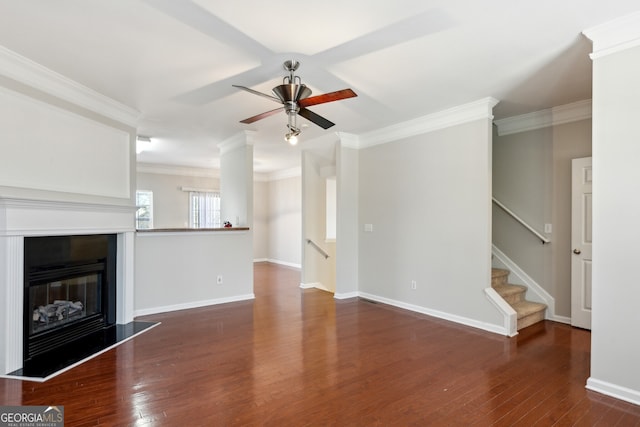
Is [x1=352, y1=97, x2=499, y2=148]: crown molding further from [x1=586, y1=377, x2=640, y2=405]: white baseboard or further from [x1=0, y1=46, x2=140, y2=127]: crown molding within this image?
[x1=0, y1=46, x2=140, y2=127]: crown molding

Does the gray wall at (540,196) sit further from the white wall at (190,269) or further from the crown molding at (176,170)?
the crown molding at (176,170)

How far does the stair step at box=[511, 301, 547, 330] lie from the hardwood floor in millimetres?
132

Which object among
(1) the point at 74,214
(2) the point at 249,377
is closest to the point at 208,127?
(1) the point at 74,214

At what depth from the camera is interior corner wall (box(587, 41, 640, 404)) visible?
7.89ft

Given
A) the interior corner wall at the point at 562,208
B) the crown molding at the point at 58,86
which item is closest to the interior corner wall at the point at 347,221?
the interior corner wall at the point at 562,208

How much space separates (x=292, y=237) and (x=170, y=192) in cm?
336

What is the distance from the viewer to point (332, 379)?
271 cm

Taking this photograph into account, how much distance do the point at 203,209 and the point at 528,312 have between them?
7.68 metres

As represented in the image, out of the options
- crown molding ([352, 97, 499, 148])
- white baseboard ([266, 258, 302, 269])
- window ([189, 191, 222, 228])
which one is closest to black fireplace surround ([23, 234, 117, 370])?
crown molding ([352, 97, 499, 148])

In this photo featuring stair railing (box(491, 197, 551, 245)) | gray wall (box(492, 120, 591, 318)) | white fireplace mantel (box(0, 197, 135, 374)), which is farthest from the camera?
stair railing (box(491, 197, 551, 245))

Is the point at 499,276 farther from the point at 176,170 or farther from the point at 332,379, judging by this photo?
the point at 176,170

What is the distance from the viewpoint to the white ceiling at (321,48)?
2221 millimetres

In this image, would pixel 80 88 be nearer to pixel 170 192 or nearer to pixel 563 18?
pixel 563 18

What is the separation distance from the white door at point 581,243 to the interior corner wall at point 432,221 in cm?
106
